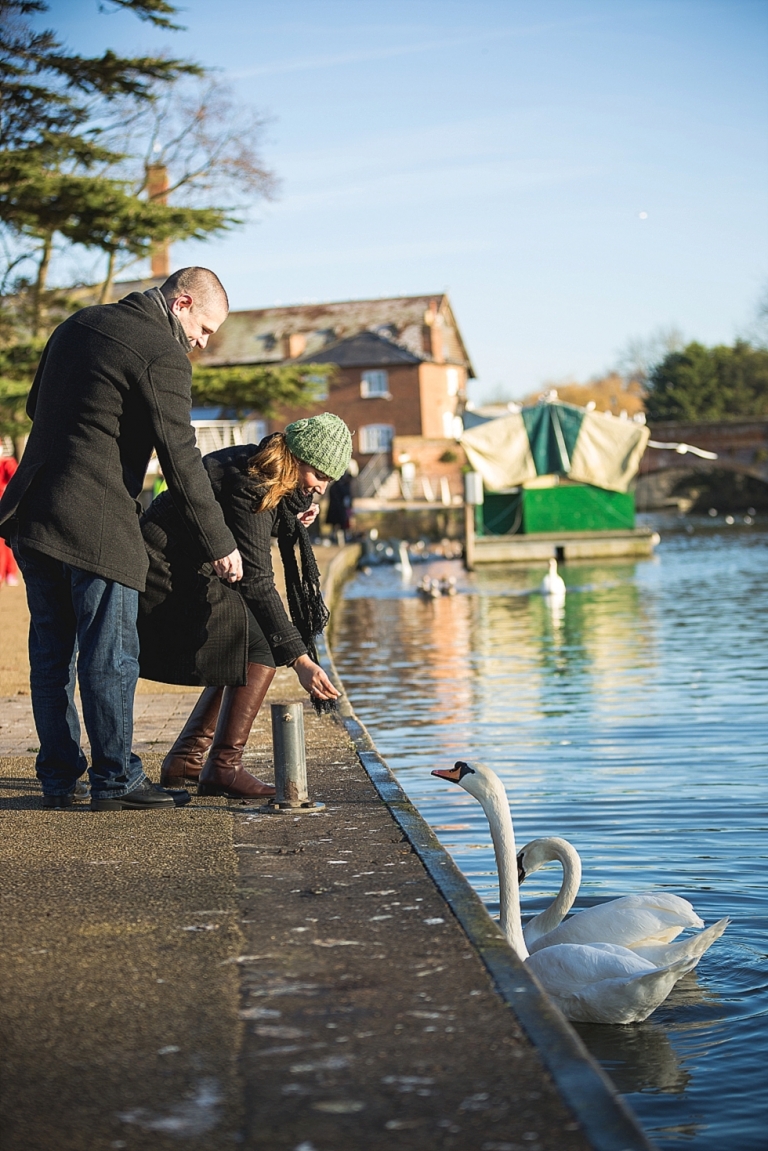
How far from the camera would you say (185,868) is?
4.47 m

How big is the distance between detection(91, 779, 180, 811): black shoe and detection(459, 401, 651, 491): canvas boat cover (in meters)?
29.6

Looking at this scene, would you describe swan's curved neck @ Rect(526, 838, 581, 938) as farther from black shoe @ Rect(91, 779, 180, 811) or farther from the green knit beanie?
the green knit beanie

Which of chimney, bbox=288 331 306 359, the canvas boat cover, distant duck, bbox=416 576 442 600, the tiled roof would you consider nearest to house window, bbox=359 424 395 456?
the tiled roof

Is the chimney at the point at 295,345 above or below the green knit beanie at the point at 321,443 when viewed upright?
above

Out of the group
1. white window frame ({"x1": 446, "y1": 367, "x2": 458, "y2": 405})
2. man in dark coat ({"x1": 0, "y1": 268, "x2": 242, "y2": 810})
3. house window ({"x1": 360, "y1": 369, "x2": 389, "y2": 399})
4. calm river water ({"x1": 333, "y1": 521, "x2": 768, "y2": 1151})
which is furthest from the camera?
white window frame ({"x1": 446, "y1": 367, "x2": 458, "y2": 405})

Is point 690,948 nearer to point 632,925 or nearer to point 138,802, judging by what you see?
point 632,925

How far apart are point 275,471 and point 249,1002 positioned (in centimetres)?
261

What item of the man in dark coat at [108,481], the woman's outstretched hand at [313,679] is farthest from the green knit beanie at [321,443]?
the woman's outstretched hand at [313,679]

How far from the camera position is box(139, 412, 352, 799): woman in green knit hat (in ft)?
17.9

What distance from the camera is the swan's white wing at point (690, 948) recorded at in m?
4.60

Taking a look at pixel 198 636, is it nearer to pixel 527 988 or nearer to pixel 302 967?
pixel 302 967

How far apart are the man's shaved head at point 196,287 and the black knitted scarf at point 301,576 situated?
84 cm

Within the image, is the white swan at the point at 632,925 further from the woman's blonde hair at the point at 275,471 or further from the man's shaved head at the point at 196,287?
the man's shaved head at the point at 196,287

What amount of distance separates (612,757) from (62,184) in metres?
16.1
